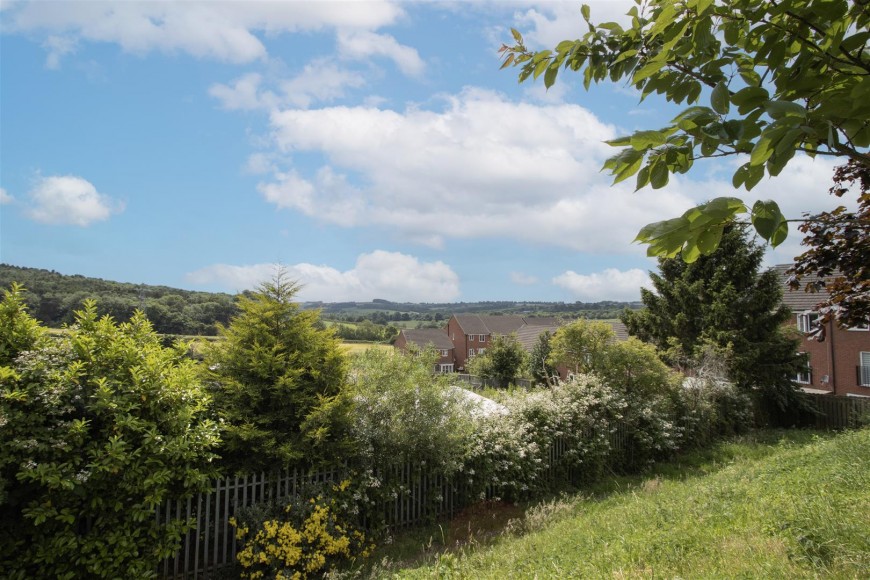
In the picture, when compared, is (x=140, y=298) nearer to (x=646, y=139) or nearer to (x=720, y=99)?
Result: (x=646, y=139)

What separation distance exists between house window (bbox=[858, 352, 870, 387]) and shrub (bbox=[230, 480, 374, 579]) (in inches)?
1216

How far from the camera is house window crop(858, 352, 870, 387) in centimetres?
2686

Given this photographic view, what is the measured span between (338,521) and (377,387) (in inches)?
99.9

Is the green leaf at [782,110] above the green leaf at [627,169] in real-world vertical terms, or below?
above

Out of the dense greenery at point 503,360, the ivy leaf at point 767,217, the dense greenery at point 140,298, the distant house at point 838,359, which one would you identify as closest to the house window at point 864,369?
the distant house at point 838,359

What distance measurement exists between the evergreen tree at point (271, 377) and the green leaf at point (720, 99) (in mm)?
7587

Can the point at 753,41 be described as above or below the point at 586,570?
above

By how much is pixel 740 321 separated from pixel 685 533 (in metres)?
18.5

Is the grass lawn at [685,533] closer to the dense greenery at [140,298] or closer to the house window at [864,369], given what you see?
the dense greenery at [140,298]

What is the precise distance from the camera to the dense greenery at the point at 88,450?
597 cm

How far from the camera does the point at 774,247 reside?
1807 mm

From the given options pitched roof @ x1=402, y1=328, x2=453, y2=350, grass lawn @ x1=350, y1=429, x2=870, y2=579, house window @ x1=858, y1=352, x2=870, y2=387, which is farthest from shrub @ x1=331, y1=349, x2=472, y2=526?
pitched roof @ x1=402, y1=328, x2=453, y2=350

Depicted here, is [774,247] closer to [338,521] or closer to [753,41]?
[753,41]

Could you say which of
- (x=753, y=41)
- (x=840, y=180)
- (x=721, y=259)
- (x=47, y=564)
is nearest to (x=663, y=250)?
(x=753, y=41)
